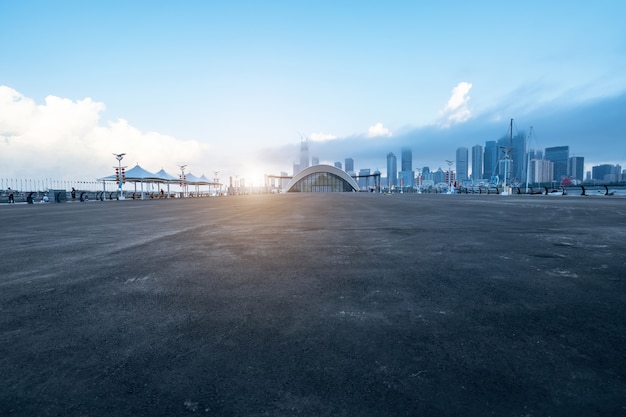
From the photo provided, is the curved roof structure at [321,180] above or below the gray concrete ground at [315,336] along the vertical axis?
above

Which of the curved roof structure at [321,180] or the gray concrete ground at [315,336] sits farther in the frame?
the curved roof structure at [321,180]

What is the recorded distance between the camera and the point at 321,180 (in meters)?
114

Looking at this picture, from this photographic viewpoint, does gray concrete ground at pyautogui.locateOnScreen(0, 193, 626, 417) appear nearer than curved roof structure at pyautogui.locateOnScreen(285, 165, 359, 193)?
Yes

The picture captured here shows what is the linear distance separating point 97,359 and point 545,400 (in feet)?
10.2

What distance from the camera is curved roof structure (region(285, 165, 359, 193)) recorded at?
372 ft

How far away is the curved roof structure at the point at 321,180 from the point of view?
372 feet

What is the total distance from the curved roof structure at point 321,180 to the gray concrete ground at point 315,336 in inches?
4276

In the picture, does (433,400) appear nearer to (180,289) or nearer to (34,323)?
(180,289)

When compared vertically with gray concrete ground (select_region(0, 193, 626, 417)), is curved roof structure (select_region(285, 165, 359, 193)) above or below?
above

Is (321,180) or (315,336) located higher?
(321,180)

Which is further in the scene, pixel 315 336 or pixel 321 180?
pixel 321 180

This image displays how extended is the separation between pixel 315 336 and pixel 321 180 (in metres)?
112

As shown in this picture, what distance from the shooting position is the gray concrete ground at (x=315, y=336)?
75.0 inches

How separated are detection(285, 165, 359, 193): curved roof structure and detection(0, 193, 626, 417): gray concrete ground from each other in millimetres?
108609
